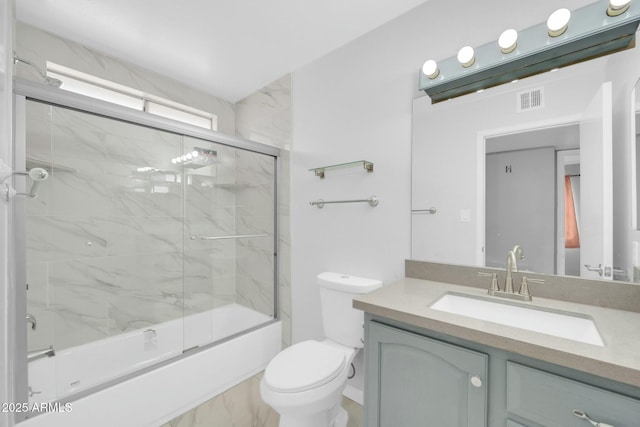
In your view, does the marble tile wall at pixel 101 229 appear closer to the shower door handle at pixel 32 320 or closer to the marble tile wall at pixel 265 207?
the shower door handle at pixel 32 320

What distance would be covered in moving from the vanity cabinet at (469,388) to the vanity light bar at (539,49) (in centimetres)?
122

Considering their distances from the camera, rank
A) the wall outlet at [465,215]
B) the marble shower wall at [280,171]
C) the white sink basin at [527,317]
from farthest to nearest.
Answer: the marble shower wall at [280,171]
the wall outlet at [465,215]
the white sink basin at [527,317]

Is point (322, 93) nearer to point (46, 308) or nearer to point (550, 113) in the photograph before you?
point (550, 113)

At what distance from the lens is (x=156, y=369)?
1656mm

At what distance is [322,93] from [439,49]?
86cm

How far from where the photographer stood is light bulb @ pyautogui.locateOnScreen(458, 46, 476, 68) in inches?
52.2

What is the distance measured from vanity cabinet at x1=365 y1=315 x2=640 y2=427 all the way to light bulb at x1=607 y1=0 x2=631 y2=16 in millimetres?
1280

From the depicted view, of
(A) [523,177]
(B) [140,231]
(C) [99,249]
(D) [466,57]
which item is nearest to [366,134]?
(D) [466,57]

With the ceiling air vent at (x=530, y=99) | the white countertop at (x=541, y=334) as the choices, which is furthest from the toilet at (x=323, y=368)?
the ceiling air vent at (x=530, y=99)

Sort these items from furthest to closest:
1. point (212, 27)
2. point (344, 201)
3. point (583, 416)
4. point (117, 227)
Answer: point (117, 227), point (344, 201), point (212, 27), point (583, 416)

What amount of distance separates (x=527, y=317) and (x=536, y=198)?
1.78 ft

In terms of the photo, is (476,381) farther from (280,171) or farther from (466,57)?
(280,171)

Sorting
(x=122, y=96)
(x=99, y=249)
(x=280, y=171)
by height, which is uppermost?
(x=122, y=96)

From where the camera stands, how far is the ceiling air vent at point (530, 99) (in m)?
1.23
